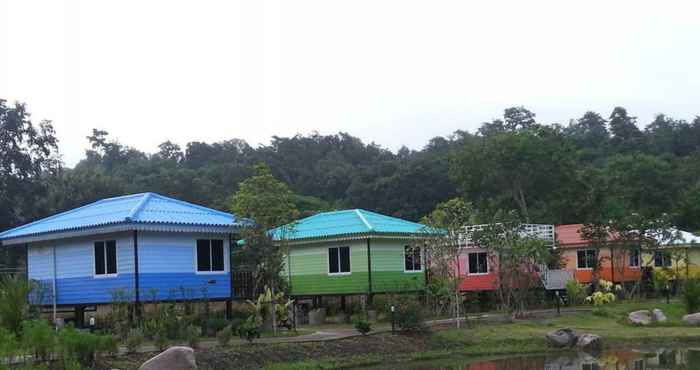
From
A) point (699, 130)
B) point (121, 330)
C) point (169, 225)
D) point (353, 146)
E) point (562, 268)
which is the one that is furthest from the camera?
point (353, 146)

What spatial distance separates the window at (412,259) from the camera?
31.7 meters

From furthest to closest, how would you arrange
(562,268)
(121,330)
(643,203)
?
1. (643,203)
2. (562,268)
3. (121,330)

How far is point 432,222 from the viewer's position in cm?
2684

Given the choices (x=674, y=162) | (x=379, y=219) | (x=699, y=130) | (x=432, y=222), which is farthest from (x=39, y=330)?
(x=699, y=130)

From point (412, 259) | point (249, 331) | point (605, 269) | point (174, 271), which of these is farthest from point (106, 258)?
point (605, 269)

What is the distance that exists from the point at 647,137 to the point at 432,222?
56125 mm

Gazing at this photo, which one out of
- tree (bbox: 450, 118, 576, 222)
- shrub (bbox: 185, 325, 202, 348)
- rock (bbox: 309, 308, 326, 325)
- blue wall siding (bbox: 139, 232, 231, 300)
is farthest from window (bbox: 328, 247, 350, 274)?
tree (bbox: 450, 118, 576, 222)

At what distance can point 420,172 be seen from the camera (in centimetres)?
6309

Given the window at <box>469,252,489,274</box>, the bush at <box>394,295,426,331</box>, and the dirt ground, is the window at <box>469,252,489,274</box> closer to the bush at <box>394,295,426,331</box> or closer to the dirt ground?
the bush at <box>394,295,426,331</box>

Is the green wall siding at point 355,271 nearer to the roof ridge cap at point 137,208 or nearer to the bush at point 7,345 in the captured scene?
the roof ridge cap at point 137,208

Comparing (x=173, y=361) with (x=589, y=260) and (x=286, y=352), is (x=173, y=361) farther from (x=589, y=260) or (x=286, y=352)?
(x=589, y=260)

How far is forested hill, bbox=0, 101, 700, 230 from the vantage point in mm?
45750

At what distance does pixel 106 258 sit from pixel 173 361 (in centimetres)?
868

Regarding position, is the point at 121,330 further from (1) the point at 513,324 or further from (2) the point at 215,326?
(1) the point at 513,324
